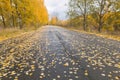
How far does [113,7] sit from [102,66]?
24078 mm

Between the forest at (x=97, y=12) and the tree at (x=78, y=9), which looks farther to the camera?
the tree at (x=78, y=9)

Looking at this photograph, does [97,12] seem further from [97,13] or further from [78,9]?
[78,9]

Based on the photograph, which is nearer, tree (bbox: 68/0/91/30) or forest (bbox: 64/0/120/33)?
forest (bbox: 64/0/120/33)

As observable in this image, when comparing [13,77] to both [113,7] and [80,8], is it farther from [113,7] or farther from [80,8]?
[80,8]

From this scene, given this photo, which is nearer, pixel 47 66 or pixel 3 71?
pixel 3 71

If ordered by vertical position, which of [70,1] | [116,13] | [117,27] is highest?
[70,1]

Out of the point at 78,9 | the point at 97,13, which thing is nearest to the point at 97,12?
the point at 97,13

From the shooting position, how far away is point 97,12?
31.3 metres

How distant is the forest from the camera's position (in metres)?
30.0

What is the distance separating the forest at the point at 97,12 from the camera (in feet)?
98.5

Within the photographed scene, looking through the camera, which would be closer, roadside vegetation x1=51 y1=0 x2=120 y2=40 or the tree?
roadside vegetation x1=51 y1=0 x2=120 y2=40

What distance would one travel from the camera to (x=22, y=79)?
239 inches

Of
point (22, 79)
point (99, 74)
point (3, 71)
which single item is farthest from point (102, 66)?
point (3, 71)

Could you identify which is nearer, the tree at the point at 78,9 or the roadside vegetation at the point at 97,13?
the roadside vegetation at the point at 97,13
